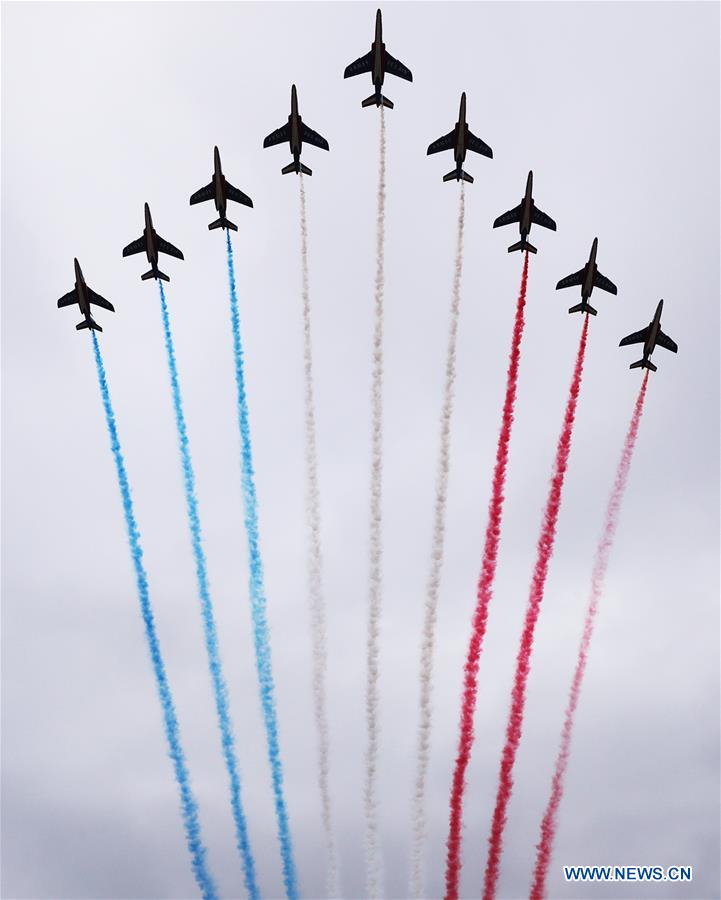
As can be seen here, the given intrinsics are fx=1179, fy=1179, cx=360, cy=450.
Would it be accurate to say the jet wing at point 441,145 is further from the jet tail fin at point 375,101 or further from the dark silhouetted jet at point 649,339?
the dark silhouetted jet at point 649,339

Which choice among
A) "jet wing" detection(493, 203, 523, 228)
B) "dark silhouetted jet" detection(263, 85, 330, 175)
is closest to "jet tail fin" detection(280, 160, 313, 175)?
"dark silhouetted jet" detection(263, 85, 330, 175)

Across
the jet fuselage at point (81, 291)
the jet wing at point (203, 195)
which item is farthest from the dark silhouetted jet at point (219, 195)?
the jet fuselage at point (81, 291)

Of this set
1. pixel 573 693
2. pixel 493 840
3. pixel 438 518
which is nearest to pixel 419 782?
pixel 493 840

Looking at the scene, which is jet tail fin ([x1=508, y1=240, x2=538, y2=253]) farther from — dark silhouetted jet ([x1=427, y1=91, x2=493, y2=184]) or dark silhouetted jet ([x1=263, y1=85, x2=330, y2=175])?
dark silhouetted jet ([x1=263, y1=85, x2=330, y2=175])

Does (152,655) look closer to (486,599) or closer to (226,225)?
(486,599)

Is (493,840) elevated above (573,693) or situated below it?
below
